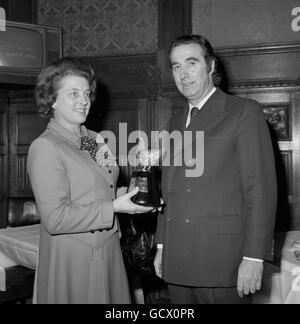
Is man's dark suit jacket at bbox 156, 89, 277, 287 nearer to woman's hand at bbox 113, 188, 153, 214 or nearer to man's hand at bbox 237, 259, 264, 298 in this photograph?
man's hand at bbox 237, 259, 264, 298

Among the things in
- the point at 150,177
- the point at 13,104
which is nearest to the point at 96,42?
the point at 13,104

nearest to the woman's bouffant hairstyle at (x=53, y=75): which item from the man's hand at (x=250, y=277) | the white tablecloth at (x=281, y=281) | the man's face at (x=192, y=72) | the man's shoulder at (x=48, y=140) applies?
the man's shoulder at (x=48, y=140)

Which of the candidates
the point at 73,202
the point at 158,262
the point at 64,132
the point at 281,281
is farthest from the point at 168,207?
the point at 281,281

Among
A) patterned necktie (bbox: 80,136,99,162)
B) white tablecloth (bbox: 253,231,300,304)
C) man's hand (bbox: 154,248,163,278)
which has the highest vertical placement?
patterned necktie (bbox: 80,136,99,162)

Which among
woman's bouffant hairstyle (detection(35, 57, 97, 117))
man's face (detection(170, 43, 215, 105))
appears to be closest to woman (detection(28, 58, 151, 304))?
woman's bouffant hairstyle (detection(35, 57, 97, 117))

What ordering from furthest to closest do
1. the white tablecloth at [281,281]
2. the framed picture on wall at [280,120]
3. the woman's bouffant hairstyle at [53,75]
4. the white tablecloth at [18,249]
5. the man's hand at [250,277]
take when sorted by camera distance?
the framed picture on wall at [280,120], the white tablecloth at [18,249], the white tablecloth at [281,281], the woman's bouffant hairstyle at [53,75], the man's hand at [250,277]

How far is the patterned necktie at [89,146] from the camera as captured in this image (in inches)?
77.9

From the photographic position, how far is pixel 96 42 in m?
4.44

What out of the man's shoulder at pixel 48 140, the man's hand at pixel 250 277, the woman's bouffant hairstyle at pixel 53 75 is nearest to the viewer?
the man's hand at pixel 250 277

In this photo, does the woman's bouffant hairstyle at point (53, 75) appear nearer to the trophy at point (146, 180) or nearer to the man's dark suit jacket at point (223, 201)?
the trophy at point (146, 180)

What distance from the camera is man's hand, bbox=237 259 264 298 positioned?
1.69 m

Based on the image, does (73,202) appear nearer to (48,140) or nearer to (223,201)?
(48,140)

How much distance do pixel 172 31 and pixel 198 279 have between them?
291 cm

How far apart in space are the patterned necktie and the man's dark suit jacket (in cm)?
40
